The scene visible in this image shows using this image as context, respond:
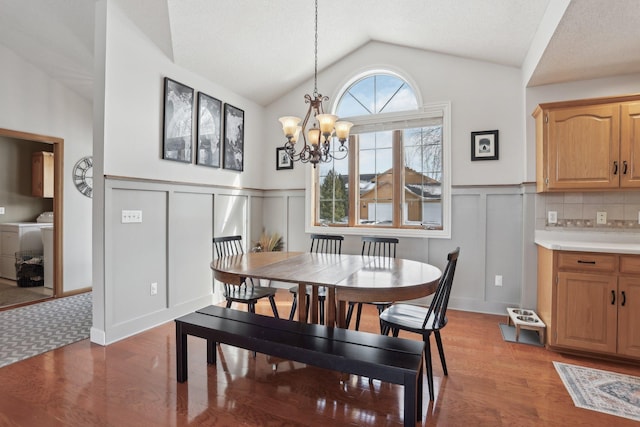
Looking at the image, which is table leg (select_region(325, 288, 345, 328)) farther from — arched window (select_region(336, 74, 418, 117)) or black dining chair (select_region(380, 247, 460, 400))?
arched window (select_region(336, 74, 418, 117))

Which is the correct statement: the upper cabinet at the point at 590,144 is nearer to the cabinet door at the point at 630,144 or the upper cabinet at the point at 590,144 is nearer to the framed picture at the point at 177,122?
the cabinet door at the point at 630,144

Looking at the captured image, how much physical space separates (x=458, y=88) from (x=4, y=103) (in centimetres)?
523

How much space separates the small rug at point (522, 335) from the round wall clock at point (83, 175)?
17.7ft

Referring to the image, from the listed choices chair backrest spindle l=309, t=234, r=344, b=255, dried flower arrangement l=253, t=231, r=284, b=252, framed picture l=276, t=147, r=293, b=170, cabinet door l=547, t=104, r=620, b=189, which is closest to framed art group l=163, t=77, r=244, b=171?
framed picture l=276, t=147, r=293, b=170

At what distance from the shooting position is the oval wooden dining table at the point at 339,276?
1915mm

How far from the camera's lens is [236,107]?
4.33 m

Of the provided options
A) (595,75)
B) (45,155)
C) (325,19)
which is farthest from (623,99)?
(45,155)

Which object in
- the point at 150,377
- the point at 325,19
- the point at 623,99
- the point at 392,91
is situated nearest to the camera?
the point at 150,377

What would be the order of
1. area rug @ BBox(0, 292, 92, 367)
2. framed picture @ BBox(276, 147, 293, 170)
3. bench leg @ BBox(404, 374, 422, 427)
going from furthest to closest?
framed picture @ BBox(276, 147, 293, 170), area rug @ BBox(0, 292, 92, 367), bench leg @ BBox(404, 374, 422, 427)

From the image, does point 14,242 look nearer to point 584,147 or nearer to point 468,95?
point 468,95

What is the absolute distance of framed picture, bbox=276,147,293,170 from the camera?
476cm

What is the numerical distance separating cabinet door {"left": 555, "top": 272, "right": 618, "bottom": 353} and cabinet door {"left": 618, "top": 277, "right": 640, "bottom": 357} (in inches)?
1.4

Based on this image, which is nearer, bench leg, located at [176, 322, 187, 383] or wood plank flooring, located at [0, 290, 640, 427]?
wood plank flooring, located at [0, 290, 640, 427]

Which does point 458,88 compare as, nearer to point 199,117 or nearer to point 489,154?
point 489,154
